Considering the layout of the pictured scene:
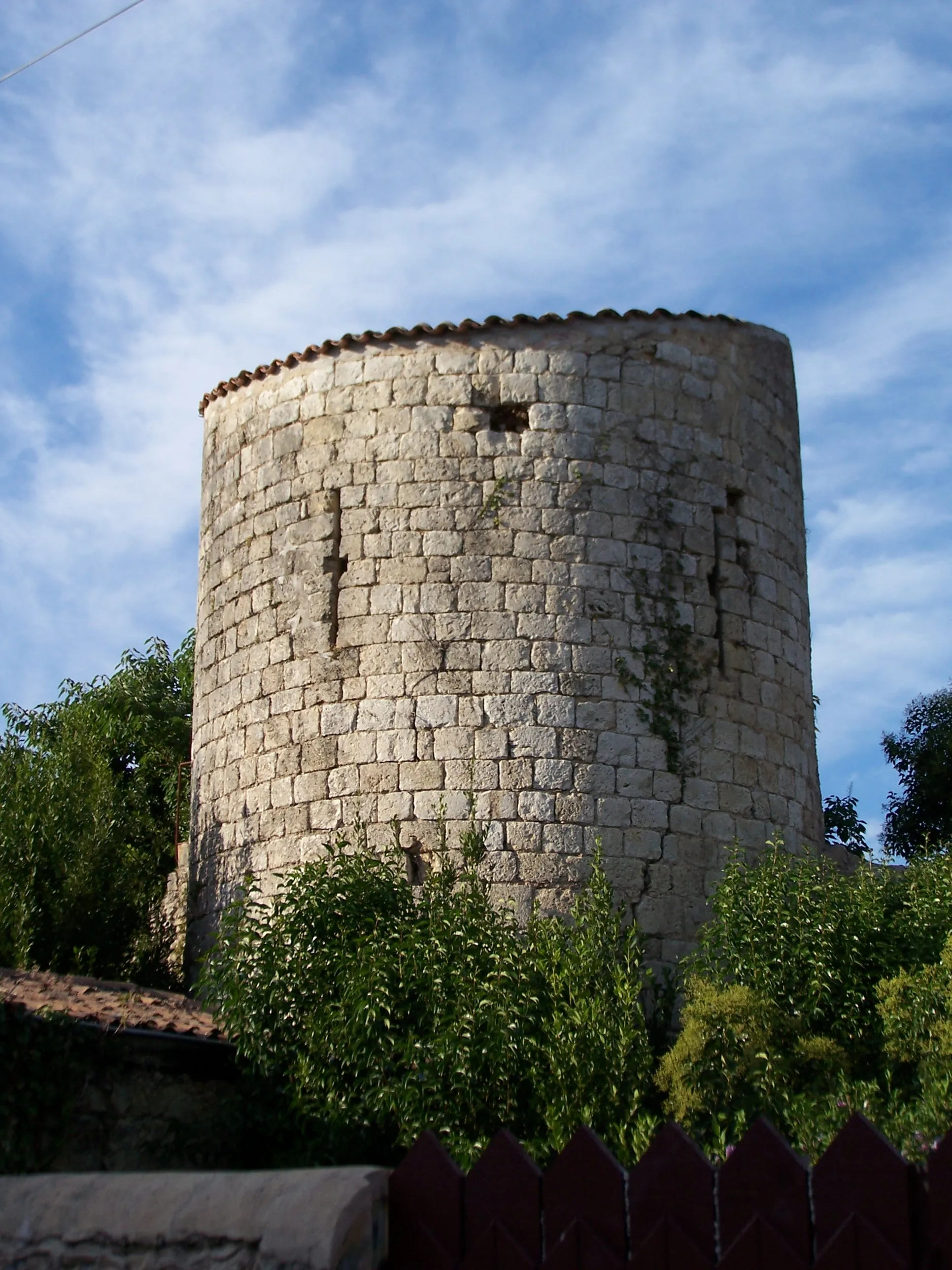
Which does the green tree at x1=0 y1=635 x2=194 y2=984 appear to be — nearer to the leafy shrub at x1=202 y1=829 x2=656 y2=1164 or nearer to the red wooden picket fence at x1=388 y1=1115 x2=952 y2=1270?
the leafy shrub at x1=202 y1=829 x2=656 y2=1164

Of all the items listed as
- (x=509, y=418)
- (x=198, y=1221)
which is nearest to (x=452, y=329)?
(x=509, y=418)

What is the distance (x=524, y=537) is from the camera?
402 inches

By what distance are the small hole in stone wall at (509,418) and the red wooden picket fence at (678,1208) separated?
23.1 feet

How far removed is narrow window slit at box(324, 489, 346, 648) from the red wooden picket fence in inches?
253

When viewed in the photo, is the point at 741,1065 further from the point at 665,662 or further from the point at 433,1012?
the point at 665,662

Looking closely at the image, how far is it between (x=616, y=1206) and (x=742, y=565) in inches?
290

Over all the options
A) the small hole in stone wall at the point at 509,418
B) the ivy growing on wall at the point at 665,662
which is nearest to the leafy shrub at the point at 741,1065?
the ivy growing on wall at the point at 665,662

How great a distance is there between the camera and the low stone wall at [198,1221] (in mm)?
3824

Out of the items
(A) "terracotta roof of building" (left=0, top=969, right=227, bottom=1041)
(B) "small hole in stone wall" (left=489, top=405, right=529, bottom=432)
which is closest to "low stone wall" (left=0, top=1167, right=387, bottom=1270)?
(A) "terracotta roof of building" (left=0, top=969, right=227, bottom=1041)

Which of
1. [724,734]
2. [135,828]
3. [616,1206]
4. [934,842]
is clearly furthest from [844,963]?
[934,842]

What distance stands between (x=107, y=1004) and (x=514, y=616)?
343cm

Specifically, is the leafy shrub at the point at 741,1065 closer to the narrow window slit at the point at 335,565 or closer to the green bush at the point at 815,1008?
the green bush at the point at 815,1008

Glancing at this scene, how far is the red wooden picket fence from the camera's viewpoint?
3.68 metres

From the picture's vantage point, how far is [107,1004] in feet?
28.1
